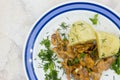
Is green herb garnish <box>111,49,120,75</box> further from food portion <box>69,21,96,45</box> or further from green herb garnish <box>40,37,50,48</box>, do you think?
green herb garnish <box>40,37,50,48</box>

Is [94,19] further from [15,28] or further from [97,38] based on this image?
[15,28]

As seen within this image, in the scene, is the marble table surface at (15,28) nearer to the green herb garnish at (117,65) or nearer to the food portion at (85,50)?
the food portion at (85,50)

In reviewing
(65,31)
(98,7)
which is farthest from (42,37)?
(98,7)

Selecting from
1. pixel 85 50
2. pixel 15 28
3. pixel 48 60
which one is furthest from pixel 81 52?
pixel 15 28

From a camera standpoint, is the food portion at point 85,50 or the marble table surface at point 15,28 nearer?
the food portion at point 85,50

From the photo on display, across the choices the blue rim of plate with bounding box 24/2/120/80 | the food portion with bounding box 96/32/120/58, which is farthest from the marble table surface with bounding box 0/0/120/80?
the food portion with bounding box 96/32/120/58

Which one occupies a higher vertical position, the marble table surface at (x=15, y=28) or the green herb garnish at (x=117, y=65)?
the marble table surface at (x=15, y=28)

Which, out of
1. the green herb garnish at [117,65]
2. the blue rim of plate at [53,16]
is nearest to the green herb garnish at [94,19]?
the blue rim of plate at [53,16]
